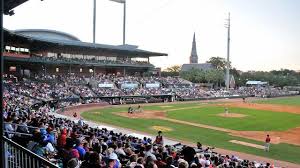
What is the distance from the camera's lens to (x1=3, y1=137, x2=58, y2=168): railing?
4.12m

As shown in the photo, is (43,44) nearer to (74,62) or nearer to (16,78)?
(74,62)

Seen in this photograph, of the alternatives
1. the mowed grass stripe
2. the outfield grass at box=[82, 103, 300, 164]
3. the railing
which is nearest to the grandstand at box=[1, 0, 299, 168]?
the outfield grass at box=[82, 103, 300, 164]

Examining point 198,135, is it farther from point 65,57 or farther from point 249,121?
point 65,57

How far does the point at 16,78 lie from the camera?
51.2 m

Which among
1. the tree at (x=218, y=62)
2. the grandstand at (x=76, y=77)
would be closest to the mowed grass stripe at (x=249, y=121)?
the grandstand at (x=76, y=77)

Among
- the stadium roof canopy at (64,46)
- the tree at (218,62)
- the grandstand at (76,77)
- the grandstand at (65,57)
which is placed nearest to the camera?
the grandstand at (76,77)

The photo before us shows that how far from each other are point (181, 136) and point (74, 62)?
41.0 metres

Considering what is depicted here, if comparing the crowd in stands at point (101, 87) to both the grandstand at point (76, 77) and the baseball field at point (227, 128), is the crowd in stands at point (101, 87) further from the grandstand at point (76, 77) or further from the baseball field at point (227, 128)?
the baseball field at point (227, 128)

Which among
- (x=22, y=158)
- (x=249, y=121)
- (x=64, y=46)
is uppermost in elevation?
(x=64, y=46)

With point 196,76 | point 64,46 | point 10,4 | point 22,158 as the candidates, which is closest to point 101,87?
point 64,46

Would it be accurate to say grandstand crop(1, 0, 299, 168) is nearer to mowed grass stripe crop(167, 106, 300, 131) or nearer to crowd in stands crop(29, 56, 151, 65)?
crowd in stands crop(29, 56, 151, 65)

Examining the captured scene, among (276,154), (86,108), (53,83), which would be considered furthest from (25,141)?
(53,83)

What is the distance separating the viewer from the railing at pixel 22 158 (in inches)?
162

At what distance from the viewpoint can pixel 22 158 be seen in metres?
5.07
